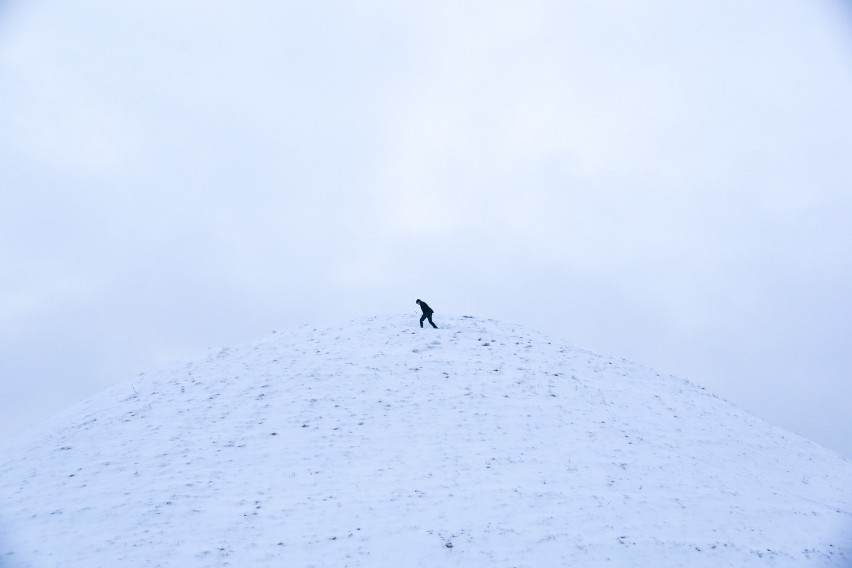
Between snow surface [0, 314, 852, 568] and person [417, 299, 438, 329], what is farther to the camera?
person [417, 299, 438, 329]

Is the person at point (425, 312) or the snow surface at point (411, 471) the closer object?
the snow surface at point (411, 471)

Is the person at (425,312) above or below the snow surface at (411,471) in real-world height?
above

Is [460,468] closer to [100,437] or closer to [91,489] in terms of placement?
[91,489]

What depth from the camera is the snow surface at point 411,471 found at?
13945 mm

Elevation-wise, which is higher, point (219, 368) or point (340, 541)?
point (219, 368)

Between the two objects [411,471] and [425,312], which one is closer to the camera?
[411,471]

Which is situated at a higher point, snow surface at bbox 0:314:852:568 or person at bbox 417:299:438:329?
person at bbox 417:299:438:329

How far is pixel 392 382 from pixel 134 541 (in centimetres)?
987

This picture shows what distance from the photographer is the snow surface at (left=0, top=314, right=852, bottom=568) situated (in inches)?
549

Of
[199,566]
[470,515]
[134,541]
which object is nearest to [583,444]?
[470,515]

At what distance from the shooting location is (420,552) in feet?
44.1

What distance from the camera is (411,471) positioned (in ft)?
54.4

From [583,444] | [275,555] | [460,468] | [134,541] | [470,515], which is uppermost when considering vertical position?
[583,444]

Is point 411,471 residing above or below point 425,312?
below
